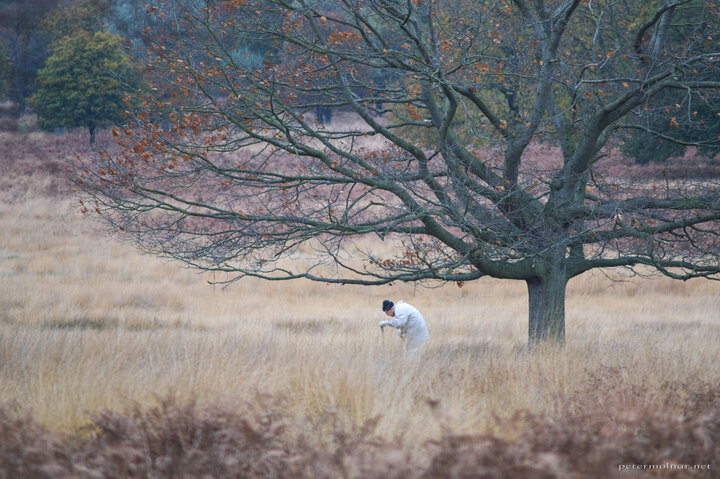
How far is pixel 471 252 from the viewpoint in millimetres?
8039

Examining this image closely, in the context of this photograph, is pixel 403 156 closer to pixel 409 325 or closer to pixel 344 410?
pixel 409 325

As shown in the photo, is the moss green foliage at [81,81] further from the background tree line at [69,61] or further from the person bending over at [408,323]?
the person bending over at [408,323]

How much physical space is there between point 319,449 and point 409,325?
5.66 m

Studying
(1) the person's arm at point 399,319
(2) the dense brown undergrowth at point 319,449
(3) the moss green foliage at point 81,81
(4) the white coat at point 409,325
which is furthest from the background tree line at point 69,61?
(2) the dense brown undergrowth at point 319,449

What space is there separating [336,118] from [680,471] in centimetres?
5496

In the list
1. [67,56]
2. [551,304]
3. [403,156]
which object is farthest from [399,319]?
[67,56]

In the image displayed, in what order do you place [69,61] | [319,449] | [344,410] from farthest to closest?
[69,61]
[344,410]
[319,449]

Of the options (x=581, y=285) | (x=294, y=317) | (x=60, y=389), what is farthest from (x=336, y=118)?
(x=60, y=389)

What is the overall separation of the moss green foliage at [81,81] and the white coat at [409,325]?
98.8 ft

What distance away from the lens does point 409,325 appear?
31.0 feet

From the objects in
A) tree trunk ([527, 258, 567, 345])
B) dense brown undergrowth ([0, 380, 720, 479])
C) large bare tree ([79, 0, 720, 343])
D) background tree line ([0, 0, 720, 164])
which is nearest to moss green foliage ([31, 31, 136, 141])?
background tree line ([0, 0, 720, 164])

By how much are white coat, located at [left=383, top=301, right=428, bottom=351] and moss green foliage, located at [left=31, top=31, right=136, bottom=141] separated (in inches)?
1185

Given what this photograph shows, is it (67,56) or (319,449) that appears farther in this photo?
(67,56)

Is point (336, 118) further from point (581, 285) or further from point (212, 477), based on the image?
point (212, 477)
